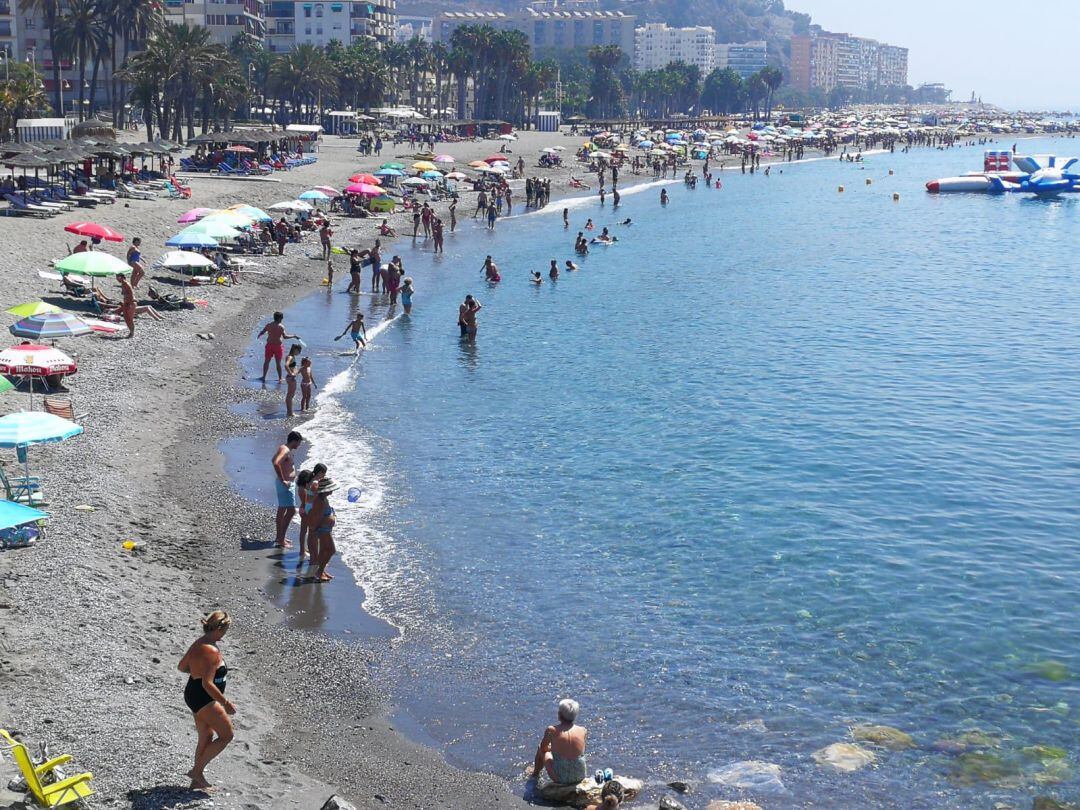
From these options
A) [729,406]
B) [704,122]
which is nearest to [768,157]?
[704,122]

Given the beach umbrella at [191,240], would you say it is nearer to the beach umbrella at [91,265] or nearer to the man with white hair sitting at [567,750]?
the beach umbrella at [91,265]

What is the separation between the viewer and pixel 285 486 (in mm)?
16797

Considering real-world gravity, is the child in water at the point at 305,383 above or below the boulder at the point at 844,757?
above

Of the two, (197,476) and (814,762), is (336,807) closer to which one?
(814,762)

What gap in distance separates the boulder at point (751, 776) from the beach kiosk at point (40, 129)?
53865 millimetres

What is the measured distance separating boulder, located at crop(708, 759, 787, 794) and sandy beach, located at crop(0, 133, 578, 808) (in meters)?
2.37

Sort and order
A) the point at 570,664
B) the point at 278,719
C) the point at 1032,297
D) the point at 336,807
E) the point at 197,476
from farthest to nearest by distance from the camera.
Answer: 1. the point at 1032,297
2. the point at 197,476
3. the point at 570,664
4. the point at 278,719
5. the point at 336,807

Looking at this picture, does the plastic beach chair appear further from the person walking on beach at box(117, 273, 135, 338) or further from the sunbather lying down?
the sunbather lying down

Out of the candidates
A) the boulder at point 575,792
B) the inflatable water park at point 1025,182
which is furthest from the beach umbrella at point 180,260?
the inflatable water park at point 1025,182

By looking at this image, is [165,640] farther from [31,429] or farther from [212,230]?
[212,230]

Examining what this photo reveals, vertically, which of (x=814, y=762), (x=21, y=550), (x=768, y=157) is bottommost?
(x=814, y=762)

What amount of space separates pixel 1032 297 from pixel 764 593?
35.6 meters

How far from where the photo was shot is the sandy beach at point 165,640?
1077 cm

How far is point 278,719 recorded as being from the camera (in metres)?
12.3
